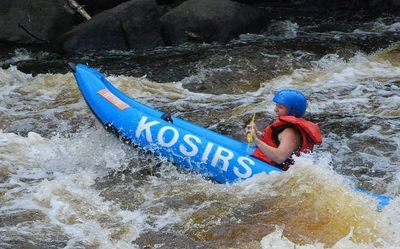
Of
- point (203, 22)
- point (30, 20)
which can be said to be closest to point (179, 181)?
point (203, 22)

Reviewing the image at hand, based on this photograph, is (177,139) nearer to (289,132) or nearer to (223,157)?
(223,157)

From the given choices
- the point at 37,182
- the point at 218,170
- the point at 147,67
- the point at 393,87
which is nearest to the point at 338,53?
the point at 393,87

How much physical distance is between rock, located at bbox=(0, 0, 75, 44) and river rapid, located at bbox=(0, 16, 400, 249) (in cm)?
30

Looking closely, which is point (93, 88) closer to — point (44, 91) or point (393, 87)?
point (44, 91)

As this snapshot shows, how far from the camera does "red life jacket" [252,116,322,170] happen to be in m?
5.52

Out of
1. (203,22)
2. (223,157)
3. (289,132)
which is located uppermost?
(289,132)

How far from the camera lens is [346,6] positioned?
14.7 metres

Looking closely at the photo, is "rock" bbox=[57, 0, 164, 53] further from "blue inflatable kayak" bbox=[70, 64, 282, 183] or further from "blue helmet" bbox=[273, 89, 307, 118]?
"blue helmet" bbox=[273, 89, 307, 118]

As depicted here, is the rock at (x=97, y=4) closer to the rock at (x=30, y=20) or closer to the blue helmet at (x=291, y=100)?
the rock at (x=30, y=20)

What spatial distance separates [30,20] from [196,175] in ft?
24.3

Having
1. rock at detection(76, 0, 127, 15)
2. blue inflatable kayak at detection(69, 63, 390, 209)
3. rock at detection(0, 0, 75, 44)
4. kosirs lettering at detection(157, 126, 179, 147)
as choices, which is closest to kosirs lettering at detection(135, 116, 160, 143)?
blue inflatable kayak at detection(69, 63, 390, 209)

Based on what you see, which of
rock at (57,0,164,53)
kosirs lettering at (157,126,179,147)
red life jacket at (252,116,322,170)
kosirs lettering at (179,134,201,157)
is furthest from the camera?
rock at (57,0,164,53)

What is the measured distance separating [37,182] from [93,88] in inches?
59.4

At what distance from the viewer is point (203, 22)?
459 inches
